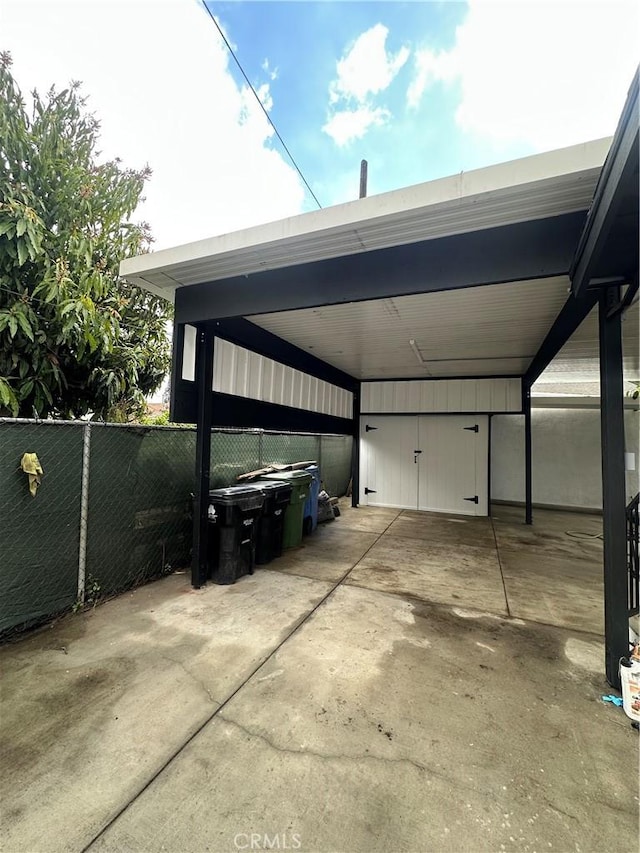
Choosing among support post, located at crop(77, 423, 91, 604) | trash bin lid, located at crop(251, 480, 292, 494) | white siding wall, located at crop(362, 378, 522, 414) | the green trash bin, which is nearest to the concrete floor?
support post, located at crop(77, 423, 91, 604)

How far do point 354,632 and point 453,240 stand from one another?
290 centimetres

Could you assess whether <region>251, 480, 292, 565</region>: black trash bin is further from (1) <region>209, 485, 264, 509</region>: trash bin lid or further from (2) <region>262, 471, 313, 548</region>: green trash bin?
(2) <region>262, 471, 313, 548</region>: green trash bin

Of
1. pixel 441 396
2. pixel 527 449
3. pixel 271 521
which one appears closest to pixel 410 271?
pixel 271 521

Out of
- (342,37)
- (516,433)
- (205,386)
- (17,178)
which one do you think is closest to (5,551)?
(205,386)

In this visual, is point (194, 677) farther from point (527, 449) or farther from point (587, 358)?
point (527, 449)

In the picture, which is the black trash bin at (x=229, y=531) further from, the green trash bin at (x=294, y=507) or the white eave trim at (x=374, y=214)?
the white eave trim at (x=374, y=214)

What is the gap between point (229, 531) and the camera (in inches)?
147

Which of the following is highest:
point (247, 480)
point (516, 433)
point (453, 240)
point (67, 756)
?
point (453, 240)

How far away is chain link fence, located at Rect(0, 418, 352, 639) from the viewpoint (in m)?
2.60

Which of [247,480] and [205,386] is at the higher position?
[205,386]

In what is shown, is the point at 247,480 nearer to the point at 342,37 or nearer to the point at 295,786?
the point at 295,786

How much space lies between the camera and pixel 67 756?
1.64 metres

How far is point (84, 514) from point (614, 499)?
3.86 m

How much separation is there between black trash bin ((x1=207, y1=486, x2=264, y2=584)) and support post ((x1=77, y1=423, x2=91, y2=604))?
1.07 meters
